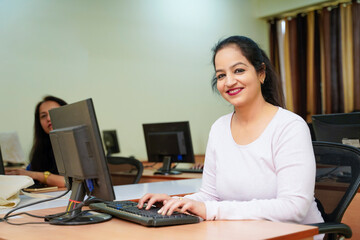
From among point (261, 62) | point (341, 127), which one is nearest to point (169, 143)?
point (341, 127)

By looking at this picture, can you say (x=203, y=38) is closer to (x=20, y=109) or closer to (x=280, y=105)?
(x=20, y=109)

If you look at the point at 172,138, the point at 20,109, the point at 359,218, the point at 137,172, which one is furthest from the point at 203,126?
the point at 359,218

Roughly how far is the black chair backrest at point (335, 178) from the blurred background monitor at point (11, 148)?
2.99 meters

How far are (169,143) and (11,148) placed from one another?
1440 mm

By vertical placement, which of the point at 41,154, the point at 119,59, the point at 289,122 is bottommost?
the point at 41,154

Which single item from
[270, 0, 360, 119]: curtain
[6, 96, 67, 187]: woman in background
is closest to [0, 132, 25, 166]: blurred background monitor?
[6, 96, 67, 187]: woman in background

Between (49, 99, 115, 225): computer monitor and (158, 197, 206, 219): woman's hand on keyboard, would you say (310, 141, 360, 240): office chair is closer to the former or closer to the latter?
(158, 197, 206, 219): woman's hand on keyboard

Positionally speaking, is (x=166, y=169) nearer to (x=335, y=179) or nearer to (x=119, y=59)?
(x=119, y=59)

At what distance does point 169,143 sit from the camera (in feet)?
13.3

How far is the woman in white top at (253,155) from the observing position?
1.41 m

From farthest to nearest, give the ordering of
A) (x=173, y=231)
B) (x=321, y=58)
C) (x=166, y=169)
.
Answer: (x=321, y=58)
(x=166, y=169)
(x=173, y=231)

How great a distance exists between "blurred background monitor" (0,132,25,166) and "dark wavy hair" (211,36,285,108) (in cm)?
277

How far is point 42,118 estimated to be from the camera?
129 inches

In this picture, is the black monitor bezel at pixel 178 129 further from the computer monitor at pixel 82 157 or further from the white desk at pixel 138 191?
the computer monitor at pixel 82 157
